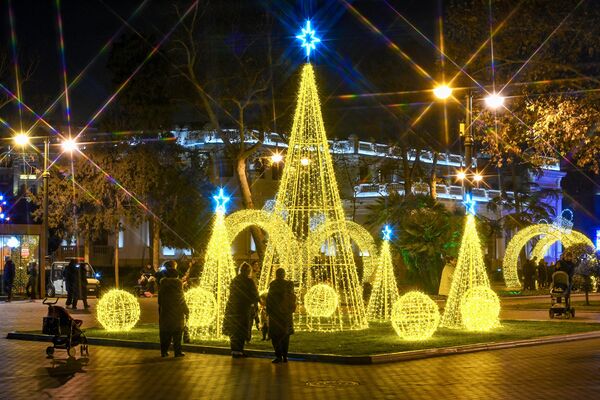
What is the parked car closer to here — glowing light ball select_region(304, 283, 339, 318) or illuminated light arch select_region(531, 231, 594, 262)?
illuminated light arch select_region(531, 231, 594, 262)

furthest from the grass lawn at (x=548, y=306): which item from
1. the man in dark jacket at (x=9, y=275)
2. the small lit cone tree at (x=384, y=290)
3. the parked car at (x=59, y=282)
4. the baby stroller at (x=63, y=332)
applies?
the parked car at (x=59, y=282)

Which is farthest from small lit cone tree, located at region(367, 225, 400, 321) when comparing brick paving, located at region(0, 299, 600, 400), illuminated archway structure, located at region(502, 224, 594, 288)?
illuminated archway structure, located at region(502, 224, 594, 288)

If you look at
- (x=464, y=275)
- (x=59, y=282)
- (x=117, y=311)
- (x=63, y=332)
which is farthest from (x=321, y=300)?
(x=59, y=282)

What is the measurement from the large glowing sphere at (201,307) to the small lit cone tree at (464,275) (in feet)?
18.5

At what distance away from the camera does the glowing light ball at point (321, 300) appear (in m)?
23.2

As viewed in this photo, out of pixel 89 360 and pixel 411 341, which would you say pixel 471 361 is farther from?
pixel 89 360

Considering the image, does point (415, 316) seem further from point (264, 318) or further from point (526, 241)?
point (526, 241)

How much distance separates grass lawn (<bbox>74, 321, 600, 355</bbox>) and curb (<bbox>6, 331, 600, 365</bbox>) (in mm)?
422

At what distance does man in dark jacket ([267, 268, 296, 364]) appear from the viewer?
16500 mm

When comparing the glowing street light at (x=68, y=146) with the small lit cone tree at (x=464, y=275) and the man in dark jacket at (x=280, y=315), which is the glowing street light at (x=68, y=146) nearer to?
the small lit cone tree at (x=464, y=275)

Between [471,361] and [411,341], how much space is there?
2.66 metres

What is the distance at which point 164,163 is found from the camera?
185 feet

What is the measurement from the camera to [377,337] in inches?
805

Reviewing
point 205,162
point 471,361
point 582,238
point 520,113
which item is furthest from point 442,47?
point 205,162
